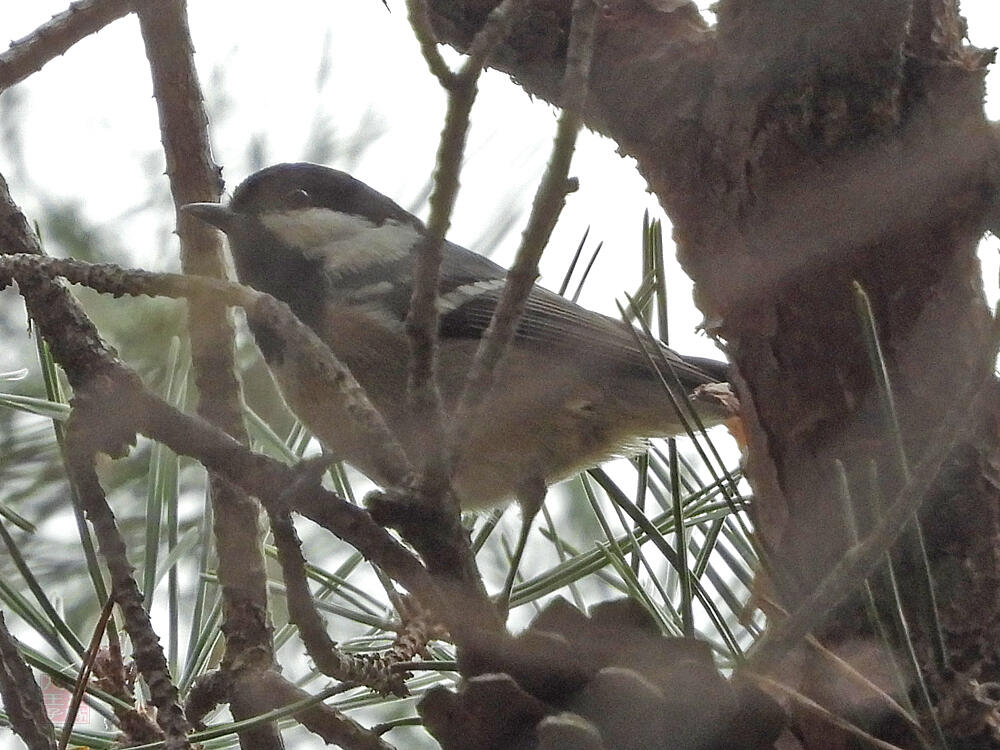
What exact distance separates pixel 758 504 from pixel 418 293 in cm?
29

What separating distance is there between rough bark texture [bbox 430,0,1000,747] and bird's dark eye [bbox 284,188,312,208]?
849 millimetres

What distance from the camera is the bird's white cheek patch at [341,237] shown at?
1.46 metres

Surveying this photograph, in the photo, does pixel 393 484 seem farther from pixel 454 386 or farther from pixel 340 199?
pixel 340 199

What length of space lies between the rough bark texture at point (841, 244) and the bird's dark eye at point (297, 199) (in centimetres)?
85

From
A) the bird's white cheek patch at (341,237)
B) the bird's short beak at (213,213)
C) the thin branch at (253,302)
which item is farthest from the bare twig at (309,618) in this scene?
the bird's white cheek patch at (341,237)

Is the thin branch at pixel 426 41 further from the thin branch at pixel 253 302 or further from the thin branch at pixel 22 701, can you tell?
the thin branch at pixel 22 701

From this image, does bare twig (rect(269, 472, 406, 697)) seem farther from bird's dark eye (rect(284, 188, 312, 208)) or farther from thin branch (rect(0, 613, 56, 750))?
bird's dark eye (rect(284, 188, 312, 208))

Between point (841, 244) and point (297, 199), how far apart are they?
0.96 m

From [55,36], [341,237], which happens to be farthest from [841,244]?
[341,237]

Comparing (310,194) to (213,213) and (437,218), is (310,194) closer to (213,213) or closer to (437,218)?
(213,213)

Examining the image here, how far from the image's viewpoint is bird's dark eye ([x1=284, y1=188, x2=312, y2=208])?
1.50m

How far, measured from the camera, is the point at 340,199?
157 centimetres

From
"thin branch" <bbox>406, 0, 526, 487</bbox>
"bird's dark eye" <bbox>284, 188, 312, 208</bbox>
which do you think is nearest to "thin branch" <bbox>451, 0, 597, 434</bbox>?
"thin branch" <bbox>406, 0, 526, 487</bbox>

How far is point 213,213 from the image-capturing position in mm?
1279
